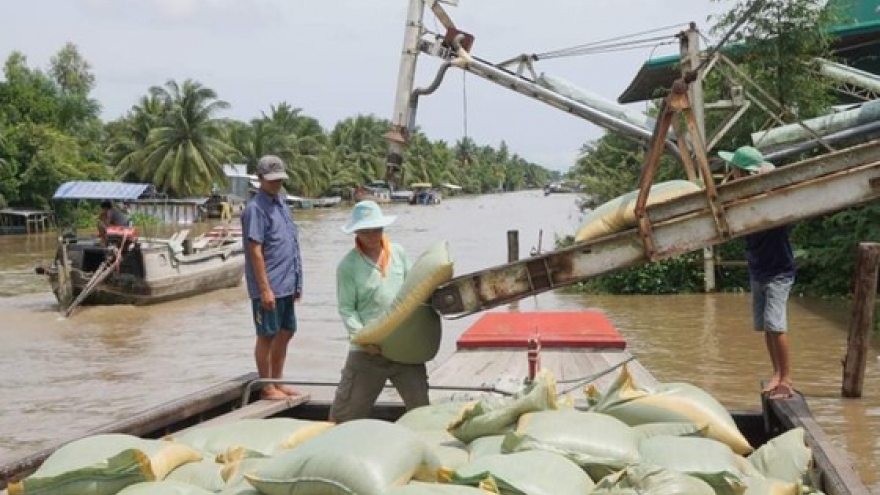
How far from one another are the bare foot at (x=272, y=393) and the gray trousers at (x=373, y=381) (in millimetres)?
758

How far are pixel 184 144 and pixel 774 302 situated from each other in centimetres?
4338

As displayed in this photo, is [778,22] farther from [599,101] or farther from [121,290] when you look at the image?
[121,290]

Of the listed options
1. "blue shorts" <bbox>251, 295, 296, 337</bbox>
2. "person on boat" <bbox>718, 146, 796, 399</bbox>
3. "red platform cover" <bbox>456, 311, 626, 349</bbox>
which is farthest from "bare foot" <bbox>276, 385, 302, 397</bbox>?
"red platform cover" <bbox>456, 311, 626, 349</bbox>

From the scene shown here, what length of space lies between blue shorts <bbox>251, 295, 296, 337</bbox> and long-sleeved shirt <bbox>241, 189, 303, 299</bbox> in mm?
44

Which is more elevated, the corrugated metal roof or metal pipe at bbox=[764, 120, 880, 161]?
the corrugated metal roof

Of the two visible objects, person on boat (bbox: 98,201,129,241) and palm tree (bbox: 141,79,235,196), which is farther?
palm tree (bbox: 141,79,235,196)

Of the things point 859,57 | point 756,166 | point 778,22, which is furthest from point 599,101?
point 756,166

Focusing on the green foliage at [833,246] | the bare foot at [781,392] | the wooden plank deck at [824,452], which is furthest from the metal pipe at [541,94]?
the wooden plank deck at [824,452]

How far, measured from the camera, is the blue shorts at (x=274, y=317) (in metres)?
5.68

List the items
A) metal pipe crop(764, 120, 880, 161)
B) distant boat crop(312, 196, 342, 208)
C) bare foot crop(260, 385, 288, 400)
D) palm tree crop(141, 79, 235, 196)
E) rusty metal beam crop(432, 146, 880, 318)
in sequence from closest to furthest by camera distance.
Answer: rusty metal beam crop(432, 146, 880, 318) → bare foot crop(260, 385, 288, 400) → metal pipe crop(764, 120, 880, 161) → palm tree crop(141, 79, 235, 196) → distant boat crop(312, 196, 342, 208)

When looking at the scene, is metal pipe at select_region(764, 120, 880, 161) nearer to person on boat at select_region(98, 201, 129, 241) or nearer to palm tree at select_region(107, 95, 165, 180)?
person on boat at select_region(98, 201, 129, 241)

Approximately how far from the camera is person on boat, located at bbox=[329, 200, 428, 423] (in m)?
4.56

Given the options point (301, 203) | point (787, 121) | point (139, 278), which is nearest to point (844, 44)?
point (787, 121)

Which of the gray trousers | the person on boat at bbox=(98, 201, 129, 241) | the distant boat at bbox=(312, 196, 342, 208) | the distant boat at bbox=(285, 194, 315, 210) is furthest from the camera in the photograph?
the distant boat at bbox=(312, 196, 342, 208)
